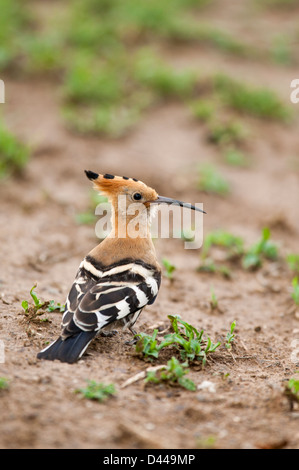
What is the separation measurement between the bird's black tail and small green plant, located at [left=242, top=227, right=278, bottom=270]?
2258mm

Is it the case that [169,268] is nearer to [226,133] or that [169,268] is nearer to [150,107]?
[226,133]

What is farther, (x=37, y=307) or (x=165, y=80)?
(x=165, y=80)

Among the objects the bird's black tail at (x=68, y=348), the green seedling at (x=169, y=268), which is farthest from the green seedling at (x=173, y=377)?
the green seedling at (x=169, y=268)

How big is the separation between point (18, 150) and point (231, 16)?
6631 millimetres

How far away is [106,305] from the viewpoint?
10.6ft

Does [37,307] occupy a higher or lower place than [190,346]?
higher

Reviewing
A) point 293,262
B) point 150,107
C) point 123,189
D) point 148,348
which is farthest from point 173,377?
point 150,107

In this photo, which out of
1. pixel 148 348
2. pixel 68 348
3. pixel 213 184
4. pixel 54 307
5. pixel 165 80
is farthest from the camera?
pixel 165 80

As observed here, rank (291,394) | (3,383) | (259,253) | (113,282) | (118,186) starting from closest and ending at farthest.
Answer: (3,383) → (291,394) → (113,282) → (118,186) → (259,253)

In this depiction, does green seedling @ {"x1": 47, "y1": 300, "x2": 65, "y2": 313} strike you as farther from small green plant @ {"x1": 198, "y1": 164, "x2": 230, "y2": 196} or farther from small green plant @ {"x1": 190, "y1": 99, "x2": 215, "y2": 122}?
small green plant @ {"x1": 190, "y1": 99, "x2": 215, "y2": 122}

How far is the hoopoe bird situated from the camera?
3.09m

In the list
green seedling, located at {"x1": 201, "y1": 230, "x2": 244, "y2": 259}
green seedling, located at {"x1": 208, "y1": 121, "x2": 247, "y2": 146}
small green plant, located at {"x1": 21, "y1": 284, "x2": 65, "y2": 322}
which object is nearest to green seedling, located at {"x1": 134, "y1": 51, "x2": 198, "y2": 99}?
green seedling, located at {"x1": 208, "y1": 121, "x2": 247, "y2": 146}

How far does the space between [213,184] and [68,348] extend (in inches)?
143
